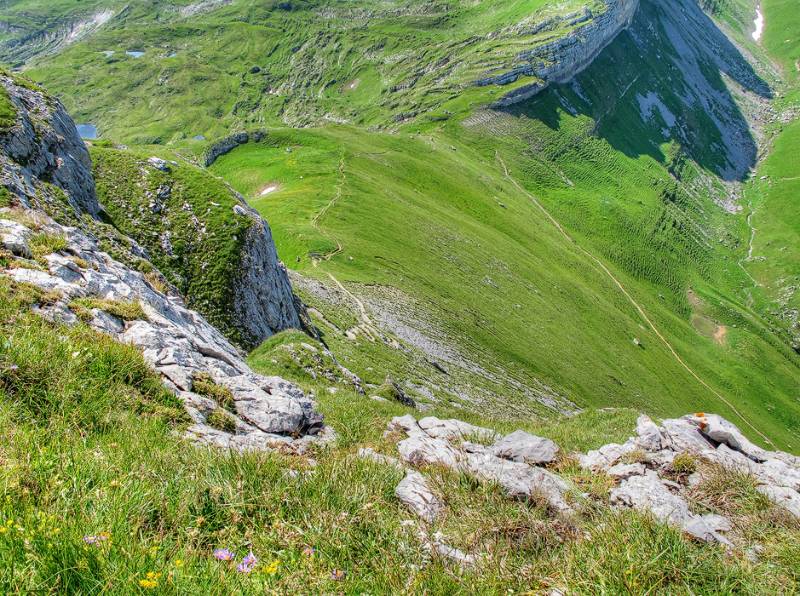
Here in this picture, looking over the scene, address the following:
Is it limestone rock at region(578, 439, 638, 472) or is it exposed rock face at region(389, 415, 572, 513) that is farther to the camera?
limestone rock at region(578, 439, 638, 472)

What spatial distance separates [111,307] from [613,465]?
39.0 ft

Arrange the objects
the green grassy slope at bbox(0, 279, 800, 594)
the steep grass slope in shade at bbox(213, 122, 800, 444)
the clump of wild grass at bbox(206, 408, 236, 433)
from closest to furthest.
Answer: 1. the green grassy slope at bbox(0, 279, 800, 594)
2. the clump of wild grass at bbox(206, 408, 236, 433)
3. the steep grass slope in shade at bbox(213, 122, 800, 444)

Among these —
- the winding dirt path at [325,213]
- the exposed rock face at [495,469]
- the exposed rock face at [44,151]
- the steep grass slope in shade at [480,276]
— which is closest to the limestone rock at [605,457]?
the exposed rock face at [495,469]

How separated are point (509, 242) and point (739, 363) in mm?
50545

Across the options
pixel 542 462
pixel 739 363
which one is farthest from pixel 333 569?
pixel 739 363

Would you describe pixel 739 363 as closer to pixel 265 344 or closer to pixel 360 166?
pixel 360 166

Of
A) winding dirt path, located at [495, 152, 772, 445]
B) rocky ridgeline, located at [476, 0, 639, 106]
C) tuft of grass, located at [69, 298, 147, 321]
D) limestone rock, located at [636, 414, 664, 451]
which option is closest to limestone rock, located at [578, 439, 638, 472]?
limestone rock, located at [636, 414, 664, 451]

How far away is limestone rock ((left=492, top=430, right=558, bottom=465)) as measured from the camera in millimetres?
10055

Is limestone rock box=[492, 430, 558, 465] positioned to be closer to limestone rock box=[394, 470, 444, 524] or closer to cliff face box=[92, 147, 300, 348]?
limestone rock box=[394, 470, 444, 524]

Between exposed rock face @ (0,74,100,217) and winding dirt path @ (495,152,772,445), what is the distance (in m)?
81.4

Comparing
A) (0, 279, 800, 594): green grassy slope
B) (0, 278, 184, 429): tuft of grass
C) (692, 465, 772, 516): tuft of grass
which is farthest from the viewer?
(692, 465, 772, 516): tuft of grass

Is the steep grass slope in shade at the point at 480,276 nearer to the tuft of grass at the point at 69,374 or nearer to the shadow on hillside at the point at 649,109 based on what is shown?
the tuft of grass at the point at 69,374

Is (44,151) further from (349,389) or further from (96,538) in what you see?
(96,538)

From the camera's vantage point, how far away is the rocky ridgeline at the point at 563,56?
468 ft
